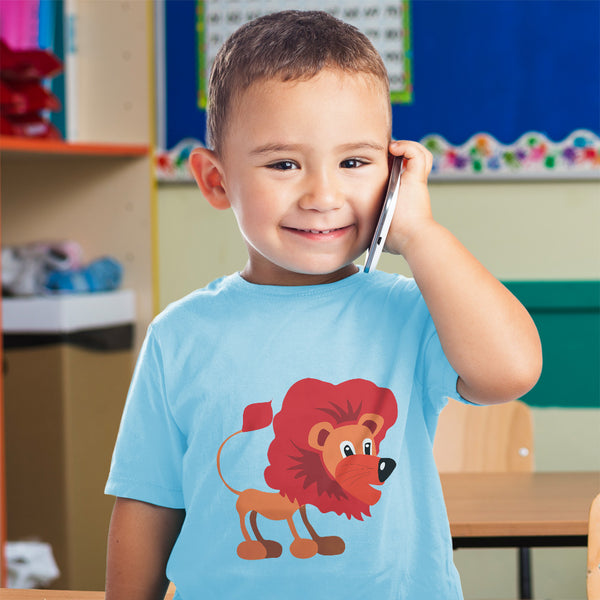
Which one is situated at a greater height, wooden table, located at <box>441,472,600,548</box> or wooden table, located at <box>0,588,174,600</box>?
wooden table, located at <box>0,588,174,600</box>

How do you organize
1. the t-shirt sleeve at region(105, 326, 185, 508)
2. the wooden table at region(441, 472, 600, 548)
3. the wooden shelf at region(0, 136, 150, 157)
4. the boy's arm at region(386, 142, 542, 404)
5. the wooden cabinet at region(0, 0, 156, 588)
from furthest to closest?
the wooden cabinet at region(0, 0, 156, 588) < the wooden shelf at region(0, 136, 150, 157) < the wooden table at region(441, 472, 600, 548) < the t-shirt sleeve at region(105, 326, 185, 508) < the boy's arm at region(386, 142, 542, 404)

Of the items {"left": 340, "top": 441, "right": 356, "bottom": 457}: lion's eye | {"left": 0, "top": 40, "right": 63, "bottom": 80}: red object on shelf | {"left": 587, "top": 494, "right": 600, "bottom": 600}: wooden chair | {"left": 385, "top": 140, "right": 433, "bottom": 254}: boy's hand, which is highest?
{"left": 0, "top": 40, "right": 63, "bottom": 80}: red object on shelf

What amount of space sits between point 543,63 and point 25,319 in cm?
149

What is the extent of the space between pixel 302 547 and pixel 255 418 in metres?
0.12

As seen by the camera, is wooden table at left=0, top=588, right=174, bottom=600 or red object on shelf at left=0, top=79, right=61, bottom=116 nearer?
wooden table at left=0, top=588, right=174, bottom=600

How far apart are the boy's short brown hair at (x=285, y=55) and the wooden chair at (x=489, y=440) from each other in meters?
1.10

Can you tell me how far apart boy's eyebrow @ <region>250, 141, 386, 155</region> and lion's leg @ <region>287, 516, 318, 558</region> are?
0.34 metres

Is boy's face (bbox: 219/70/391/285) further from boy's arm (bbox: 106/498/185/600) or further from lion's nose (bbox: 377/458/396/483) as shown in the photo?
boy's arm (bbox: 106/498/185/600)

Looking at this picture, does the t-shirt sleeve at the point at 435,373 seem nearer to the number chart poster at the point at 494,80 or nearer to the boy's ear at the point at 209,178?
the boy's ear at the point at 209,178

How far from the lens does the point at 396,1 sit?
2297mm

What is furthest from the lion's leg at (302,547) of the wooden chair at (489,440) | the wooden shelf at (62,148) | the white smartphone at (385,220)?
the wooden shelf at (62,148)

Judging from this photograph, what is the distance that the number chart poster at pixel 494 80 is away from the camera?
87.9 inches

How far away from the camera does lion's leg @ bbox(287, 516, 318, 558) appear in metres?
0.75

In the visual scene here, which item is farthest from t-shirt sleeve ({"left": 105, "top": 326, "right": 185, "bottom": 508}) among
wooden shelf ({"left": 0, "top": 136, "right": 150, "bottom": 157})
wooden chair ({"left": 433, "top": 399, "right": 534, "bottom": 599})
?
wooden shelf ({"left": 0, "top": 136, "right": 150, "bottom": 157})
